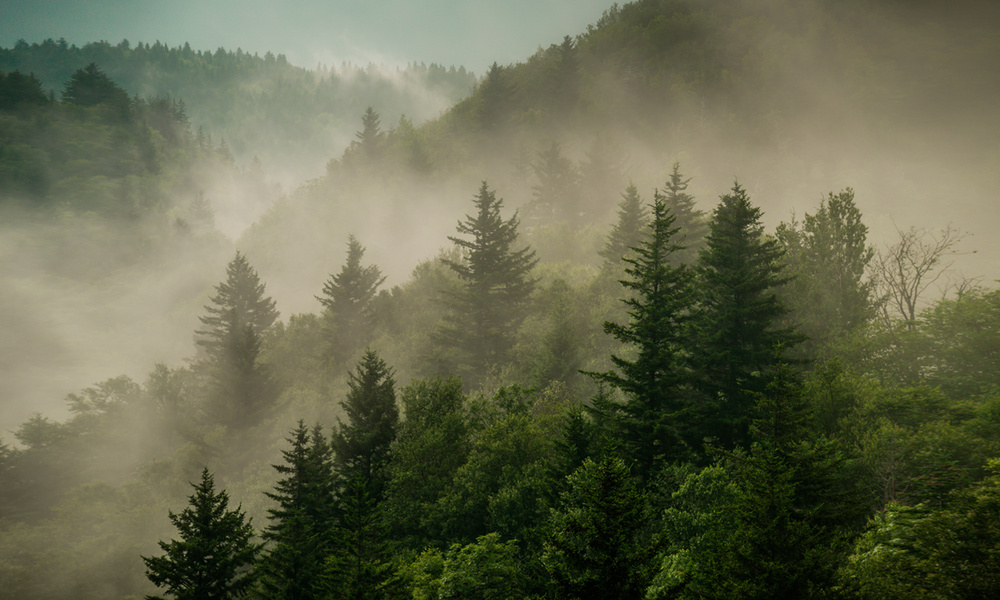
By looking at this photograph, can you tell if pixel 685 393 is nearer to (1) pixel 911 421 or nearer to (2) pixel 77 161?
(1) pixel 911 421

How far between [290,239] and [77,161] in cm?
9168

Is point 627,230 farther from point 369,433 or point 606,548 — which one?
point 606,548

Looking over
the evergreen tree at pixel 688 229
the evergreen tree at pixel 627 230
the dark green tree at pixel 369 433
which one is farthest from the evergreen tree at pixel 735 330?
the evergreen tree at pixel 627 230

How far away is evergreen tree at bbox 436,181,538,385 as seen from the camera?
145 feet

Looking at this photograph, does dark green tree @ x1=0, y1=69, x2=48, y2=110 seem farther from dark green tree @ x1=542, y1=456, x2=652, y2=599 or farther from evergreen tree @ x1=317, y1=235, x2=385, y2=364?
dark green tree @ x1=542, y1=456, x2=652, y2=599

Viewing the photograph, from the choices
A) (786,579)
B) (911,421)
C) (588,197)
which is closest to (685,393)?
(911,421)

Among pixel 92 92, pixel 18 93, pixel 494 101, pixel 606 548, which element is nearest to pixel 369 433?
pixel 606 548

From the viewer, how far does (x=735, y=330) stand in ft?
79.7

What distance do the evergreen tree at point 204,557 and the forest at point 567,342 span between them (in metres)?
0.16

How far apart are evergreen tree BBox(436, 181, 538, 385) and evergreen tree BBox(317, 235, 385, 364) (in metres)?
14.1

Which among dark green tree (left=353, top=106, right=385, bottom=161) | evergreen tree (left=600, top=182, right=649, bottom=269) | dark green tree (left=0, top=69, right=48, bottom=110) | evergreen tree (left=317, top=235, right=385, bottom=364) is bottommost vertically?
evergreen tree (left=317, top=235, right=385, bottom=364)

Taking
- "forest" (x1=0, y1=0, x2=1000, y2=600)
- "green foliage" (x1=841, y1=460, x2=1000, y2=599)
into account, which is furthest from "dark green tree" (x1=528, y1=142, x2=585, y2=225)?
"green foliage" (x1=841, y1=460, x2=1000, y2=599)

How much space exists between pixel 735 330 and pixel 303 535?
2158cm

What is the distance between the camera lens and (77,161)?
143m
